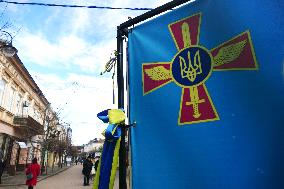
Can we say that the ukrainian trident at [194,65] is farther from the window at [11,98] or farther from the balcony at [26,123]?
the balcony at [26,123]

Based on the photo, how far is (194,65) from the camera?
93.7 inches

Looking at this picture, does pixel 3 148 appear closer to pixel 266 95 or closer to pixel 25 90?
pixel 25 90

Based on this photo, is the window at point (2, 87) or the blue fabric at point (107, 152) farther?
the window at point (2, 87)

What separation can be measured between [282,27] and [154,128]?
3.68ft

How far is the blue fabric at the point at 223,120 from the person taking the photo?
207cm

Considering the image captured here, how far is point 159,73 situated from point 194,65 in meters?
0.29

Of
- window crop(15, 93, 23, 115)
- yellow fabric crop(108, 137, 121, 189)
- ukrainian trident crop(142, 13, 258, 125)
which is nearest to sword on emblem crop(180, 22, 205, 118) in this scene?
ukrainian trident crop(142, 13, 258, 125)

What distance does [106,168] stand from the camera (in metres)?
2.60

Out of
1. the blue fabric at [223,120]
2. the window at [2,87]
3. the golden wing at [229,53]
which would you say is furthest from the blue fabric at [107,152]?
the window at [2,87]

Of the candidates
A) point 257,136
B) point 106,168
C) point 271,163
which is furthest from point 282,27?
point 106,168

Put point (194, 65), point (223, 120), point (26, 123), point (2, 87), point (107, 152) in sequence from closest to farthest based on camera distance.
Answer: point (223, 120) < point (194, 65) < point (107, 152) < point (2, 87) < point (26, 123)

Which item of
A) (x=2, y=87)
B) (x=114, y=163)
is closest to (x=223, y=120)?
(x=114, y=163)

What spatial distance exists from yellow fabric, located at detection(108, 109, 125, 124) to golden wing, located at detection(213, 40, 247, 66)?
32.0 inches

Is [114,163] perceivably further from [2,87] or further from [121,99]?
[2,87]
